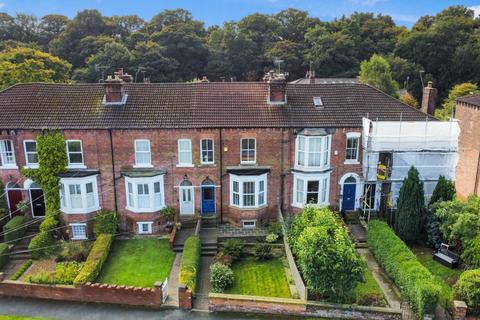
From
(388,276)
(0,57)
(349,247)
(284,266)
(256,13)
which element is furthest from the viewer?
(256,13)

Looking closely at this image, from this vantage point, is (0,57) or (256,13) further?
(256,13)

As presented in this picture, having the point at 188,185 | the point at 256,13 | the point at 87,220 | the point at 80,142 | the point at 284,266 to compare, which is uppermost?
the point at 256,13

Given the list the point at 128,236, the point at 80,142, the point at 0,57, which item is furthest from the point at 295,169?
the point at 0,57

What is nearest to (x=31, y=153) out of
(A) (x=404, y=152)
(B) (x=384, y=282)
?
(B) (x=384, y=282)

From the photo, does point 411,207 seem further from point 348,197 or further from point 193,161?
point 193,161

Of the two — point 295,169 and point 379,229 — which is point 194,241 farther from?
point 379,229

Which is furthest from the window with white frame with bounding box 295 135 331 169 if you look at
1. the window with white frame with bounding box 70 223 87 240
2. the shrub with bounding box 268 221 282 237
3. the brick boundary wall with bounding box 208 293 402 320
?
the window with white frame with bounding box 70 223 87 240

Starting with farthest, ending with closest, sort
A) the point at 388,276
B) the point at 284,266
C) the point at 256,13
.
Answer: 1. the point at 256,13
2. the point at 284,266
3. the point at 388,276
